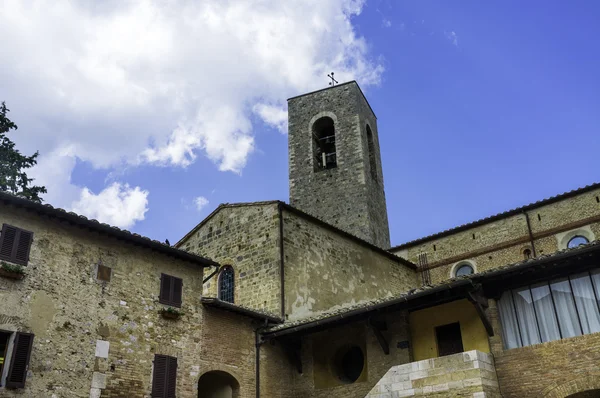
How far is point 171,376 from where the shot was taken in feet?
45.6

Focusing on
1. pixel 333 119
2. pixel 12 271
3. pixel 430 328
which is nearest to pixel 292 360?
pixel 430 328

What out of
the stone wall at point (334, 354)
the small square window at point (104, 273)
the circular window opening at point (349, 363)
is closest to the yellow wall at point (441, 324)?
the stone wall at point (334, 354)

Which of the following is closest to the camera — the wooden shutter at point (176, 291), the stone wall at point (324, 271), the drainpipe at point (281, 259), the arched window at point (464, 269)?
the wooden shutter at point (176, 291)

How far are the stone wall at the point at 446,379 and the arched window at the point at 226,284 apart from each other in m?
7.00

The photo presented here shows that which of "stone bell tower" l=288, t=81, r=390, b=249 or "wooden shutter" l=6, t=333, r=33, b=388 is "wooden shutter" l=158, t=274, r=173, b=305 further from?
"stone bell tower" l=288, t=81, r=390, b=249

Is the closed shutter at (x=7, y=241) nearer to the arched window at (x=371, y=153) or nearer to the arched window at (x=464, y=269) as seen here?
the arched window at (x=464, y=269)

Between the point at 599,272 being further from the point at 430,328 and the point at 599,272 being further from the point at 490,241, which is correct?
the point at 490,241

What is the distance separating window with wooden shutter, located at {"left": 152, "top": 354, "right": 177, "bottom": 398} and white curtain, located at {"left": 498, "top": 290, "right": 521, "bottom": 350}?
25.3 ft

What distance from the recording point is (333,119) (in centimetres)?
3359

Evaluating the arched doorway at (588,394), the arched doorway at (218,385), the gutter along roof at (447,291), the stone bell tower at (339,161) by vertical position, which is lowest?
the arched doorway at (588,394)

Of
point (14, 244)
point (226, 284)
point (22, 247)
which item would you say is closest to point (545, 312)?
point (226, 284)

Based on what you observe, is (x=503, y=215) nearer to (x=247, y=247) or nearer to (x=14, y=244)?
(x=247, y=247)

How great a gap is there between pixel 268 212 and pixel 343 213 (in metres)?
12.5

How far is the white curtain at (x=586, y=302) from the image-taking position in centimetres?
1241
